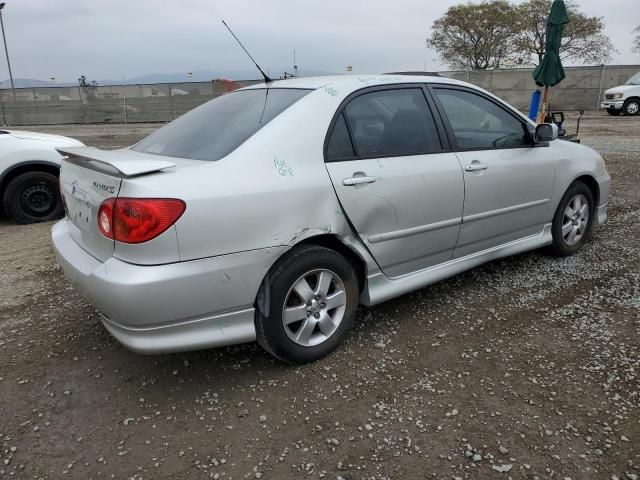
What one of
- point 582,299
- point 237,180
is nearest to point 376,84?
point 237,180

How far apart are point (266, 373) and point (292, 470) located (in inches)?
29.9

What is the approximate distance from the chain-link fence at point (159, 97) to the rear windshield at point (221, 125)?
1994cm

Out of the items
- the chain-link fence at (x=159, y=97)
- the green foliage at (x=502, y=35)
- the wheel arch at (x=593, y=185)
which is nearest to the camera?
the wheel arch at (x=593, y=185)

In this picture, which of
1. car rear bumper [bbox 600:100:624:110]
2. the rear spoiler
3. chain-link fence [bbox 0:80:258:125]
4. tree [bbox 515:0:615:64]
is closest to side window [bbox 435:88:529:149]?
the rear spoiler

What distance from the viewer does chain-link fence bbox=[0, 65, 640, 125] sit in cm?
2236

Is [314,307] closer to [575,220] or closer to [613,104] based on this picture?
[575,220]

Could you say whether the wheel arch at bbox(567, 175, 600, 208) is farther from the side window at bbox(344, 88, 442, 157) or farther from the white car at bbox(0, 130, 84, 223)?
the white car at bbox(0, 130, 84, 223)

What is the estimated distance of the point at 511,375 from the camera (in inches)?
110

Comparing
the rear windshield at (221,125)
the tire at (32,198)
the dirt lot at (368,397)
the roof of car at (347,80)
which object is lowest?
the dirt lot at (368,397)

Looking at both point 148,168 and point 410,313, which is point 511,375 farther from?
point 148,168

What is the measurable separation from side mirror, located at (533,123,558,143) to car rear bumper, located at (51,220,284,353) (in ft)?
7.93

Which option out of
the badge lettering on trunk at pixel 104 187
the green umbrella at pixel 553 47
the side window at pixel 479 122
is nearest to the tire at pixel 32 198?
the badge lettering on trunk at pixel 104 187

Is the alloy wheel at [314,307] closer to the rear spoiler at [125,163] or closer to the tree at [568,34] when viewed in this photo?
the rear spoiler at [125,163]

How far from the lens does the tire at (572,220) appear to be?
14.1 feet
